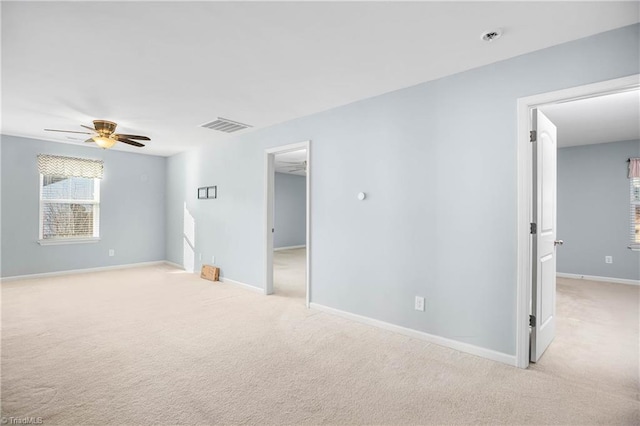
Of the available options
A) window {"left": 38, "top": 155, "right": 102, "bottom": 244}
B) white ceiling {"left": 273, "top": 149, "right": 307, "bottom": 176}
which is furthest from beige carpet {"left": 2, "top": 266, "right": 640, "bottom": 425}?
white ceiling {"left": 273, "top": 149, "right": 307, "bottom": 176}

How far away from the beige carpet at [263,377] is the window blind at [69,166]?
2.97 meters

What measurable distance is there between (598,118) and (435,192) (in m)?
3.09

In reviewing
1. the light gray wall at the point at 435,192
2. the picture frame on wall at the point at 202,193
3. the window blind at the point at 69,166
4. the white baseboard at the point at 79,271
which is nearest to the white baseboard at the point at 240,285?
the light gray wall at the point at 435,192

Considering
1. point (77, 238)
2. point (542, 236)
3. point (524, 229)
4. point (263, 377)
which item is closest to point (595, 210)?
point (542, 236)

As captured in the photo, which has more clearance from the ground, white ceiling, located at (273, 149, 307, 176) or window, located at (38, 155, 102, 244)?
white ceiling, located at (273, 149, 307, 176)

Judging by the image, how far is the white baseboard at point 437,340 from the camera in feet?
8.47

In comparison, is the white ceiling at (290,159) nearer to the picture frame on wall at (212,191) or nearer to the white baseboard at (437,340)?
the picture frame on wall at (212,191)

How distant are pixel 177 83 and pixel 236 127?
1619 millimetres

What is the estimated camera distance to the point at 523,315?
2486 millimetres

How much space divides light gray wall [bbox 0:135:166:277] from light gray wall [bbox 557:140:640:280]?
27.4 feet

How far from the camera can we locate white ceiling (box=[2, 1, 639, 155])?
6.49 feet

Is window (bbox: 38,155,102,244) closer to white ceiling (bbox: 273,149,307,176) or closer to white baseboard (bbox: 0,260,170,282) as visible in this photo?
white baseboard (bbox: 0,260,170,282)

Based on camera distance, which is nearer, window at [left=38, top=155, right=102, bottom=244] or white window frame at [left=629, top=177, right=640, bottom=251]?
white window frame at [left=629, top=177, right=640, bottom=251]

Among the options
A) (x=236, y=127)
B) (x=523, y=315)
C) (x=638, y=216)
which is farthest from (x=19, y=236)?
(x=638, y=216)
